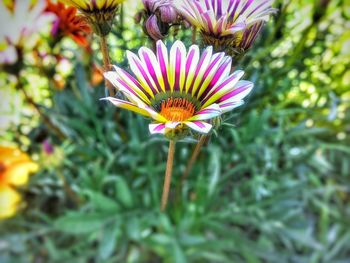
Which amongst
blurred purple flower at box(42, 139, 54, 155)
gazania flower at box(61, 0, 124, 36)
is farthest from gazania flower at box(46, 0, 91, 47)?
blurred purple flower at box(42, 139, 54, 155)

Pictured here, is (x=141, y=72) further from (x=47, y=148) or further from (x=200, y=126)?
(x=47, y=148)

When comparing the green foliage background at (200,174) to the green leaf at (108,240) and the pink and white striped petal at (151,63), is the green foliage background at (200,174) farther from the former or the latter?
the pink and white striped petal at (151,63)

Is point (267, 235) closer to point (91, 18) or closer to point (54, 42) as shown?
point (54, 42)

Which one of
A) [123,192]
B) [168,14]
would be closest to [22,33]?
[123,192]

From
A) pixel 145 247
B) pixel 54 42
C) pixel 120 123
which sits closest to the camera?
pixel 54 42

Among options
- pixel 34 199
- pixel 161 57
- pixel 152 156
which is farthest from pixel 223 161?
pixel 161 57

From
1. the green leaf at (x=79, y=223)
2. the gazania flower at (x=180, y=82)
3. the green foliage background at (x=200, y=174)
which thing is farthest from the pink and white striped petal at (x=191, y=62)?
the green leaf at (x=79, y=223)

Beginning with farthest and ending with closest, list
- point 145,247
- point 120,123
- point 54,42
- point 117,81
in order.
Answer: point 145,247 → point 120,123 → point 54,42 → point 117,81
